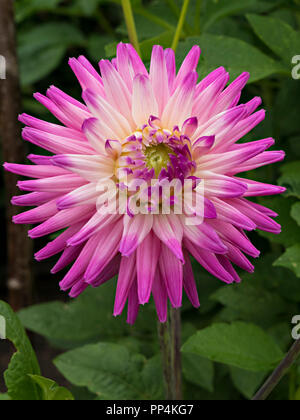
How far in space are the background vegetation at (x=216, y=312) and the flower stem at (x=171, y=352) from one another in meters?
0.03

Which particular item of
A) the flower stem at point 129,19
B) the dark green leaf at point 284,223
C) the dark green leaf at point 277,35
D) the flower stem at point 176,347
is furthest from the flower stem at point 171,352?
the dark green leaf at point 277,35

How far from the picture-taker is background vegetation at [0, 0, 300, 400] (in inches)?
34.1

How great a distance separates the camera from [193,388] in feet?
3.70

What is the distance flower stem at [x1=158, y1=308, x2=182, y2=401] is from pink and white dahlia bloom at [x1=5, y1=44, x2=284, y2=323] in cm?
16

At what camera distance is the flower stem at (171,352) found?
77 cm

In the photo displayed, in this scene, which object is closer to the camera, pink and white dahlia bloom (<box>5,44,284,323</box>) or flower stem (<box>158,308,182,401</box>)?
pink and white dahlia bloom (<box>5,44,284,323</box>)

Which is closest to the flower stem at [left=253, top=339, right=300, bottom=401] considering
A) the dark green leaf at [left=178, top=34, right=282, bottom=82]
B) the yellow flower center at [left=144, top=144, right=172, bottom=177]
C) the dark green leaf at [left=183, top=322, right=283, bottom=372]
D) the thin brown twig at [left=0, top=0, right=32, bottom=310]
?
the dark green leaf at [left=183, top=322, right=283, bottom=372]

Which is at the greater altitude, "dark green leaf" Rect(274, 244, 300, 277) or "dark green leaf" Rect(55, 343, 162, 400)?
"dark green leaf" Rect(274, 244, 300, 277)

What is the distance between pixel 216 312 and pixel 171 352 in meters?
0.49

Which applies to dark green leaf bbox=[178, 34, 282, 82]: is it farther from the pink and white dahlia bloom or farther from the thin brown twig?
the thin brown twig

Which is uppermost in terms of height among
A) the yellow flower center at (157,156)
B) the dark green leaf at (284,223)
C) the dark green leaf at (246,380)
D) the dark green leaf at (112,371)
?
the yellow flower center at (157,156)

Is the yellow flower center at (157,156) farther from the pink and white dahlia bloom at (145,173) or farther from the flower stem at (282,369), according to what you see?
the flower stem at (282,369)

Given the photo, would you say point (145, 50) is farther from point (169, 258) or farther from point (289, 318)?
point (289, 318)
